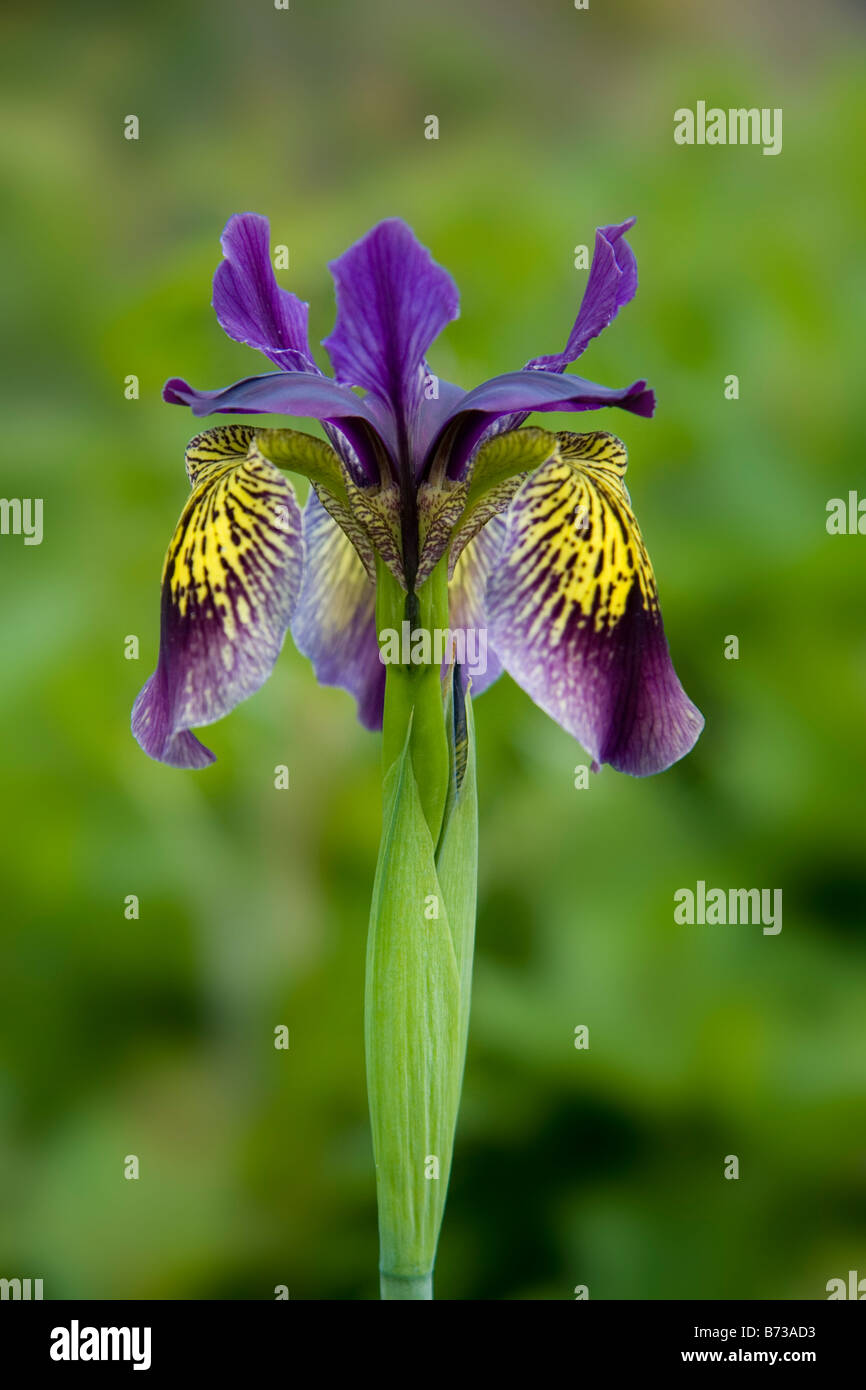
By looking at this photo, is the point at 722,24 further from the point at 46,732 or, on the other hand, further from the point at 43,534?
the point at 46,732

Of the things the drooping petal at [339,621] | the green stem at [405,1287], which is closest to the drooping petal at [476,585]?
the drooping petal at [339,621]

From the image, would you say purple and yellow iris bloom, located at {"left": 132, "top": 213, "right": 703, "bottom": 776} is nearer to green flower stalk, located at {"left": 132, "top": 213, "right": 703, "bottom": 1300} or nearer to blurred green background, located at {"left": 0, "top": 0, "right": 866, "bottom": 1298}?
green flower stalk, located at {"left": 132, "top": 213, "right": 703, "bottom": 1300}

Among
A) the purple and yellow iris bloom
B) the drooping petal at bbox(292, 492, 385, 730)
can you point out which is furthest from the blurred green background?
the purple and yellow iris bloom

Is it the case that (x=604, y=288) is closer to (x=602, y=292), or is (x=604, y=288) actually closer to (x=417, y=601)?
(x=602, y=292)

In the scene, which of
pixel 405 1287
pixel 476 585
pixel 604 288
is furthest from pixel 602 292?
pixel 405 1287

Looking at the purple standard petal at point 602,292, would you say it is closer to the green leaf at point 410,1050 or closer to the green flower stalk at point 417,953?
the green flower stalk at point 417,953
